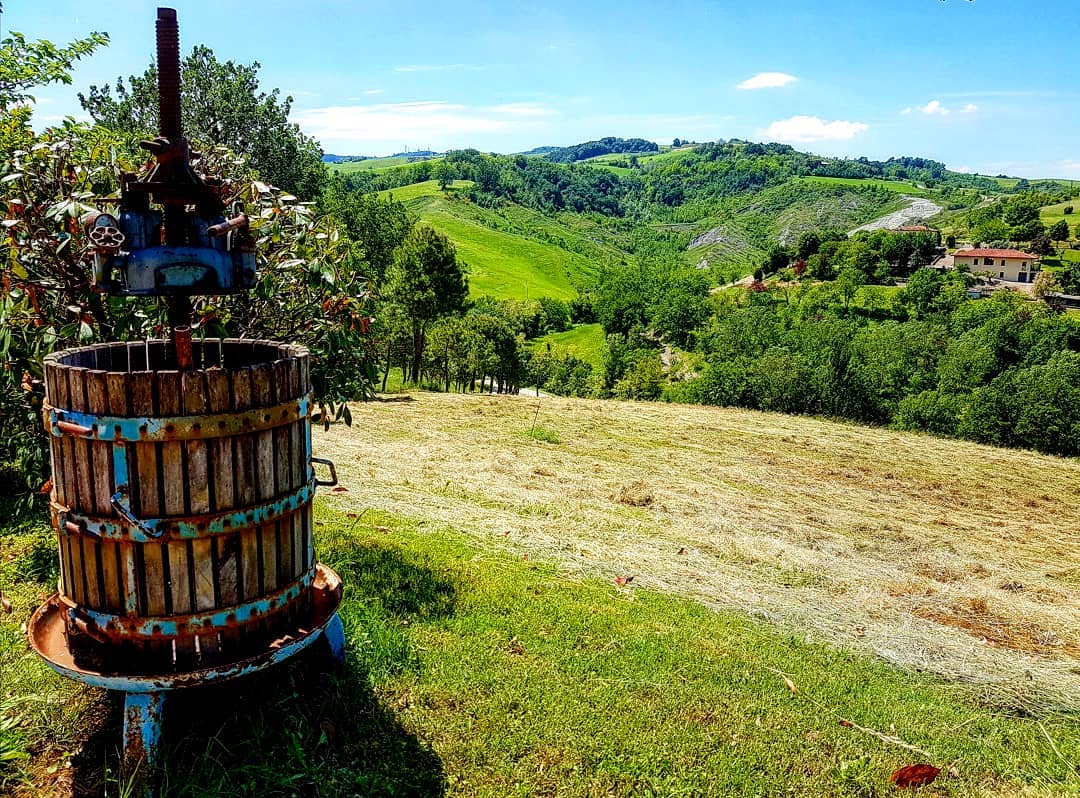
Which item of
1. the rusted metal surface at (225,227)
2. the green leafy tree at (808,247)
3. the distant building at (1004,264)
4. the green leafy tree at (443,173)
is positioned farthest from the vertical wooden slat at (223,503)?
the green leafy tree at (443,173)

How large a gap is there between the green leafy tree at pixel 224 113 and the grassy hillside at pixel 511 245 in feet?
171

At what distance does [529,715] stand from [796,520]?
7050mm

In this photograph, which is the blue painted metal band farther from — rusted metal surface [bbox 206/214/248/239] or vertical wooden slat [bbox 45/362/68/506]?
rusted metal surface [bbox 206/214/248/239]


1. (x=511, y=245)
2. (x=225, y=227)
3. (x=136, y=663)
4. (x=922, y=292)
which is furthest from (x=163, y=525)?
(x=511, y=245)

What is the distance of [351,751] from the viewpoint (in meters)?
3.55

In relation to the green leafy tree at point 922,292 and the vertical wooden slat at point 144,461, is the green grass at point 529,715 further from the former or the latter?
the green leafy tree at point 922,292

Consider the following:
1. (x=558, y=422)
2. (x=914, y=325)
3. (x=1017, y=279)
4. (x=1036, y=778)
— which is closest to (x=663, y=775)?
(x=1036, y=778)

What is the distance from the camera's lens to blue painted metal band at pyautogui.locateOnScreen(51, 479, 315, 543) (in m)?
2.81

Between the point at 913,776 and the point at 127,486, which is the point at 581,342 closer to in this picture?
the point at 913,776

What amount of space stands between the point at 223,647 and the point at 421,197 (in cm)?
12947

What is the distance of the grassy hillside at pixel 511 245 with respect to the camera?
91312 millimetres

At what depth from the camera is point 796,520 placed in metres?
9.96

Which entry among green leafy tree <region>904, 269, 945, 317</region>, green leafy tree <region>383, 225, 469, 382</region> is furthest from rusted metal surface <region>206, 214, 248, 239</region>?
green leafy tree <region>904, 269, 945, 317</region>

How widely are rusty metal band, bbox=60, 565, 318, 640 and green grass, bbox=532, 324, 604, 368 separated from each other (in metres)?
64.2
